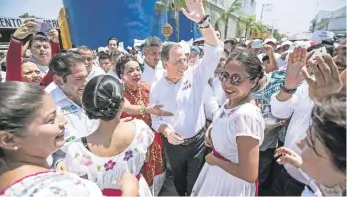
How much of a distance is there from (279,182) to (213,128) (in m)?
0.80

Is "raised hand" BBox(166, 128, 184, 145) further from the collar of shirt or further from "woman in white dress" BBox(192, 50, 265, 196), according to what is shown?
the collar of shirt

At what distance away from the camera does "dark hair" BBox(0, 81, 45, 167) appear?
3.60 feet

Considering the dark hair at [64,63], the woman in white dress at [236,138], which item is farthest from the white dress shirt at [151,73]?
the woman in white dress at [236,138]

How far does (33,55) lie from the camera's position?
149 inches

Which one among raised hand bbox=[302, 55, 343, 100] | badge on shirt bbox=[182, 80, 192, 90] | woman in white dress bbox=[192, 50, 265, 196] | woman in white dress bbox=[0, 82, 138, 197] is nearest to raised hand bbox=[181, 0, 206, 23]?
badge on shirt bbox=[182, 80, 192, 90]

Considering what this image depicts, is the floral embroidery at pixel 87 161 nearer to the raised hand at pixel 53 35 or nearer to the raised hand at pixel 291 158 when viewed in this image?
the raised hand at pixel 291 158

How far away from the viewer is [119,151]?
172 centimetres

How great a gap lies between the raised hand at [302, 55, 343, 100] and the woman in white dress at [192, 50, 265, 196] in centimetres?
37

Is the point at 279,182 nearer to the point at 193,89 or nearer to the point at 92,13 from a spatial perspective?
the point at 193,89

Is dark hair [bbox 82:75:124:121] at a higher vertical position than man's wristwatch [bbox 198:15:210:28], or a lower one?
lower

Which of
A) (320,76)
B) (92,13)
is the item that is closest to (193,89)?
(320,76)

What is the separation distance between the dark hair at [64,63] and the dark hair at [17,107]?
125 cm

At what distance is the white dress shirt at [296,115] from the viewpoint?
194 centimetres

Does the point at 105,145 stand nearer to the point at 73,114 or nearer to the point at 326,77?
the point at 73,114
